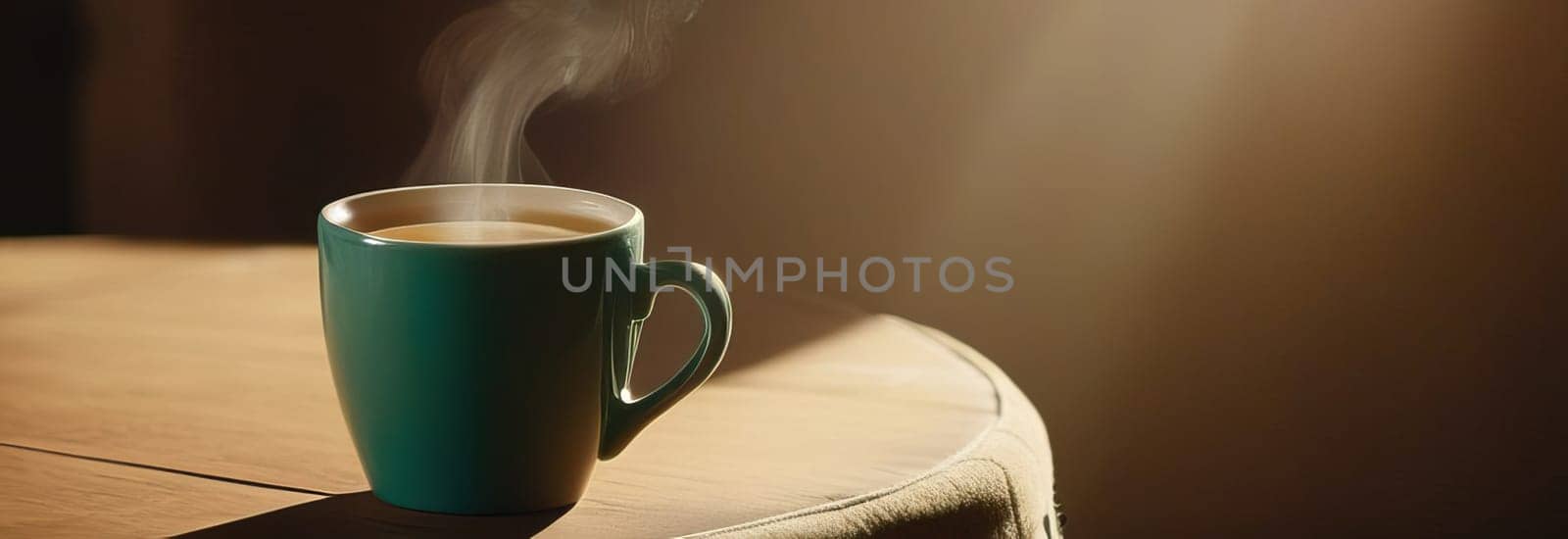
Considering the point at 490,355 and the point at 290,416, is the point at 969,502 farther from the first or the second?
the point at 290,416

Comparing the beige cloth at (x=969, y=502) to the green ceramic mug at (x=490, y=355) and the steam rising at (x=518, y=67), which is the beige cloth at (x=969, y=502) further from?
the steam rising at (x=518, y=67)

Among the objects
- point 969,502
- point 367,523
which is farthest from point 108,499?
point 969,502

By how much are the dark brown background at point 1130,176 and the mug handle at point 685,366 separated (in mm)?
1161

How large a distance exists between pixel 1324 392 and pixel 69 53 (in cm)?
170

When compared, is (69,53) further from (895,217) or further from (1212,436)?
(1212,436)

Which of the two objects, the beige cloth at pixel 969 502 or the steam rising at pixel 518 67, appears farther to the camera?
the steam rising at pixel 518 67

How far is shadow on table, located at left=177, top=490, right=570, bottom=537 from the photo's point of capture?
0.51 meters

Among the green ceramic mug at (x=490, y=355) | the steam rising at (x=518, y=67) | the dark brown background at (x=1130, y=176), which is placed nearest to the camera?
the green ceramic mug at (x=490, y=355)

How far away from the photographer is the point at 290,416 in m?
0.66

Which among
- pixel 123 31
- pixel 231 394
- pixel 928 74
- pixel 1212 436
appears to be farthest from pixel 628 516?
pixel 123 31

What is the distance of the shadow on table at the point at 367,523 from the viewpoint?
507 millimetres

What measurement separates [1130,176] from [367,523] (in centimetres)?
131

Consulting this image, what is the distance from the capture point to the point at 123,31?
1816mm

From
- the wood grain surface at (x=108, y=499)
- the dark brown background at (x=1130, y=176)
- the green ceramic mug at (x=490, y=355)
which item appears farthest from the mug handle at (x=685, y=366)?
the dark brown background at (x=1130, y=176)
